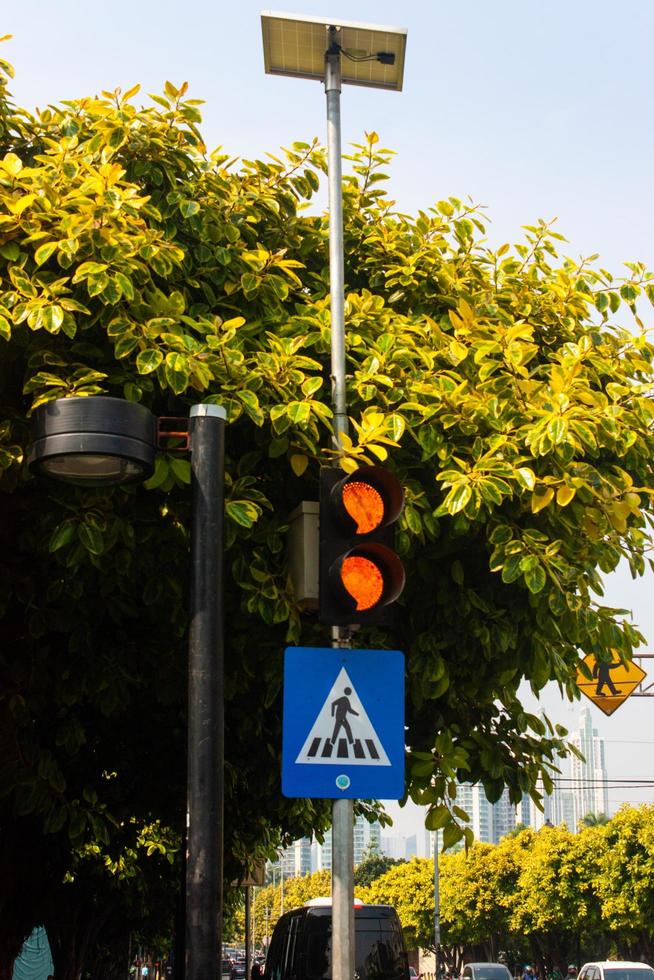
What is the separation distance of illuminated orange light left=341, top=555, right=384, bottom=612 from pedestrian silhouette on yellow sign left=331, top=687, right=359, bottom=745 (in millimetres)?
586

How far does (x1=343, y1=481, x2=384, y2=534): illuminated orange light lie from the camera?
5.42 meters

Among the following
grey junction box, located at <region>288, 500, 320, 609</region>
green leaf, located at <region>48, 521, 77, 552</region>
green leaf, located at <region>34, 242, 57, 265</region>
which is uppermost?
green leaf, located at <region>34, 242, 57, 265</region>

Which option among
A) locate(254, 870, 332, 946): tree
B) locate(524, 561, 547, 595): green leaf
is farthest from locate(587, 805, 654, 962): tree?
locate(254, 870, 332, 946): tree

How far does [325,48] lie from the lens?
24.2 ft

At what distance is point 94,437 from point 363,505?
1.22 metres

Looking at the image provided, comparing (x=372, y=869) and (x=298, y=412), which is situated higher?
(x=298, y=412)

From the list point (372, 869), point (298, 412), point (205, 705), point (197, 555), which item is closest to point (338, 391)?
point (298, 412)

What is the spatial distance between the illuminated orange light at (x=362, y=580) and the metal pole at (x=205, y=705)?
0.67m

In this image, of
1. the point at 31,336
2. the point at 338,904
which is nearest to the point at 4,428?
the point at 31,336

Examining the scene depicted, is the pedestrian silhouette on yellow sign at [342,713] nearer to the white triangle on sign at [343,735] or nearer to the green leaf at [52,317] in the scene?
the white triangle on sign at [343,735]

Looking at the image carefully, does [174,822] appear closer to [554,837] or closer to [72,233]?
[72,233]

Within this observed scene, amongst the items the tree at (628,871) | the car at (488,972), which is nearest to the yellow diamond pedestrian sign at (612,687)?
the car at (488,972)

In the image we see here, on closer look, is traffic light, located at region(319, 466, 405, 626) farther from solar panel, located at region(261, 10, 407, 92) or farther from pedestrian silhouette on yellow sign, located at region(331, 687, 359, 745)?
solar panel, located at region(261, 10, 407, 92)

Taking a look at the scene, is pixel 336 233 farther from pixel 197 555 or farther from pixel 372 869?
pixel 372 869
